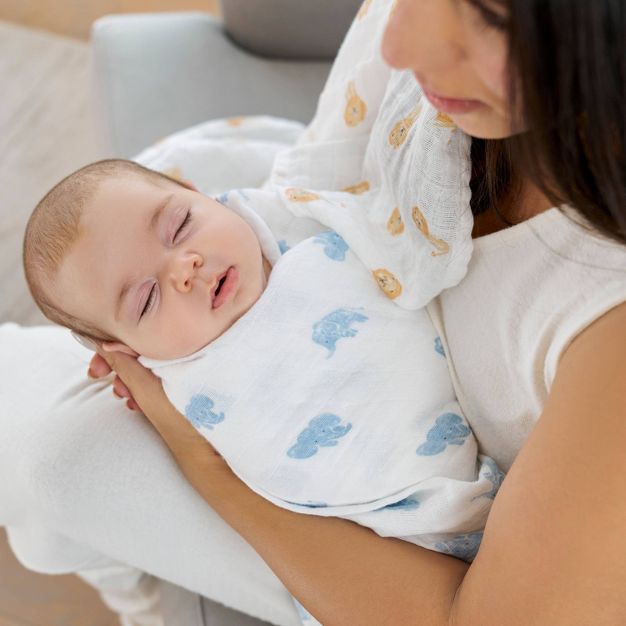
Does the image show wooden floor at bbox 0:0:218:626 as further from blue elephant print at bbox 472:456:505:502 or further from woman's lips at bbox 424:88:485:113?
woman's lips at bbox 424:88:485:113

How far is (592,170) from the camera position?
2.04 ft

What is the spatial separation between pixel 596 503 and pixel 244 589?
47 centimetres

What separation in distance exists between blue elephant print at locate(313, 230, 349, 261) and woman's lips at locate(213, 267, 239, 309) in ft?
0.33

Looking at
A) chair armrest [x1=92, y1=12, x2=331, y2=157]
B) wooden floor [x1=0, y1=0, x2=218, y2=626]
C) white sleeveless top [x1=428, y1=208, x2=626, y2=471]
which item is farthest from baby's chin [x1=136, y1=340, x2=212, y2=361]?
wooden floor [x1=0, y1=0, x2=218, y2=626]

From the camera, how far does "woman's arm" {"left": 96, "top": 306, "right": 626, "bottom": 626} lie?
2.29 ft

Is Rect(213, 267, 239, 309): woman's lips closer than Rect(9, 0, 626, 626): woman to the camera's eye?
No

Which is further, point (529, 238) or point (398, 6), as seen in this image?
point (529, 238)

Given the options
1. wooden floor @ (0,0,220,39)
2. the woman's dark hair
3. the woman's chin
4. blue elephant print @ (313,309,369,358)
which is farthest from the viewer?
wooden floor @ (0,0,220,39)

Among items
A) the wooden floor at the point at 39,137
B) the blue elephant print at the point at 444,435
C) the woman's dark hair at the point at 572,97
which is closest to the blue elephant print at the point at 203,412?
the blue elephant print at the point at 444,435

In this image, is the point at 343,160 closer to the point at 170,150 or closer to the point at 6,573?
the point at 170,150

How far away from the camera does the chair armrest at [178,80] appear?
4.91 feet

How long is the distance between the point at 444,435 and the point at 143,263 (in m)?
0.36

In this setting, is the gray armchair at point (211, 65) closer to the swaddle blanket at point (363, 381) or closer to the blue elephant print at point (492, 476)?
the swaddle blanket at point (363, 381)

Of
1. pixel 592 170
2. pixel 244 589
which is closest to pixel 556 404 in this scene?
pixel 592 170
